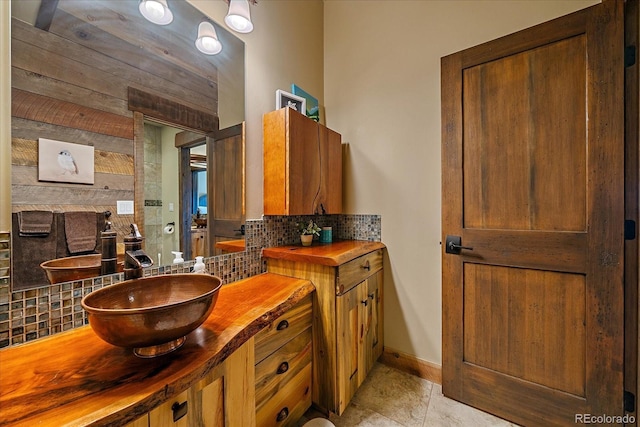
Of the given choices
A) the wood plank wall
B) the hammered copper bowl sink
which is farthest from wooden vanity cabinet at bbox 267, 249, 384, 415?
the wood plank wall

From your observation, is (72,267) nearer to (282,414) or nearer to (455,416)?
(282,414)

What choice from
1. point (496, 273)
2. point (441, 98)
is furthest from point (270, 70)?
point (496, 273)

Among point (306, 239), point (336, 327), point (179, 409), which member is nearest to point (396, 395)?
point (336, 327)

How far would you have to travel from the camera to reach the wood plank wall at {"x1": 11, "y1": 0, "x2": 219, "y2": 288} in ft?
2.80

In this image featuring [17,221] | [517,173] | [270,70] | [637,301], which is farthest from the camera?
[270,70]

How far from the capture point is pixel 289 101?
1.89 metres

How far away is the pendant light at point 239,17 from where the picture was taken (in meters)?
1.42

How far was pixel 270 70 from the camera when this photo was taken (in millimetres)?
1802

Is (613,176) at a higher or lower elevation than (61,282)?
higher

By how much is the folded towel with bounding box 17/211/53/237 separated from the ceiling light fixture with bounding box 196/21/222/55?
3.56 ft

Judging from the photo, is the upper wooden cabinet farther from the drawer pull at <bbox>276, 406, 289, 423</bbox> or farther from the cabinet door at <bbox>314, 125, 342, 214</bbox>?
the drawer pull at <bbox>276, 406, 289, 423</bbox>

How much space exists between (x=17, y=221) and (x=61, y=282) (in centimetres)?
25

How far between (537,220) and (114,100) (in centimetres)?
218

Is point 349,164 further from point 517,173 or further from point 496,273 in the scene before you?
point 496,273
